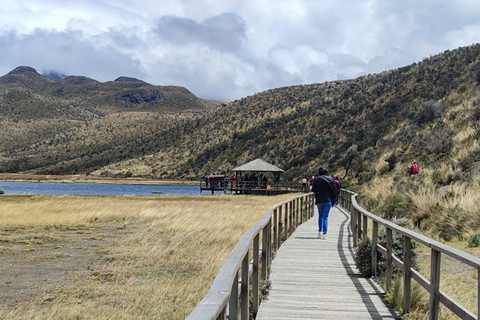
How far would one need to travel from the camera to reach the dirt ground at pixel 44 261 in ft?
30.4

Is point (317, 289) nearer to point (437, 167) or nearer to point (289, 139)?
point (437, 167)

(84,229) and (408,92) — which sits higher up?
(408,92)

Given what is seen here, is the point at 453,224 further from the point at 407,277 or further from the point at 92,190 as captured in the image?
the point at 92,190

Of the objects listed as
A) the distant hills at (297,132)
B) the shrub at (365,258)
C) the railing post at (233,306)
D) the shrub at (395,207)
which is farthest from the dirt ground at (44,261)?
the distant hills at (297,132)

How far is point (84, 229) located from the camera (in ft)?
62.1

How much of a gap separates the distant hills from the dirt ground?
1450 cm

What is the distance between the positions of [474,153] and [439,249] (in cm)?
1734

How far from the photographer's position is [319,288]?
25.3ft

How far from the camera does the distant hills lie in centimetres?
3762

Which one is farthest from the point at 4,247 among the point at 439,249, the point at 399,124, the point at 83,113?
the point at 83,113

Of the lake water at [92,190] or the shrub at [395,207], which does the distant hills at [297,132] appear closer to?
the shrub at [395,207]

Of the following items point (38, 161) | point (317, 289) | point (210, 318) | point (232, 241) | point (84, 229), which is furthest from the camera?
point (38, 161)

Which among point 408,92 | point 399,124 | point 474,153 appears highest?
point 408,92

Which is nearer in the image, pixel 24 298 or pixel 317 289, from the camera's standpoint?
pixel 317 289
